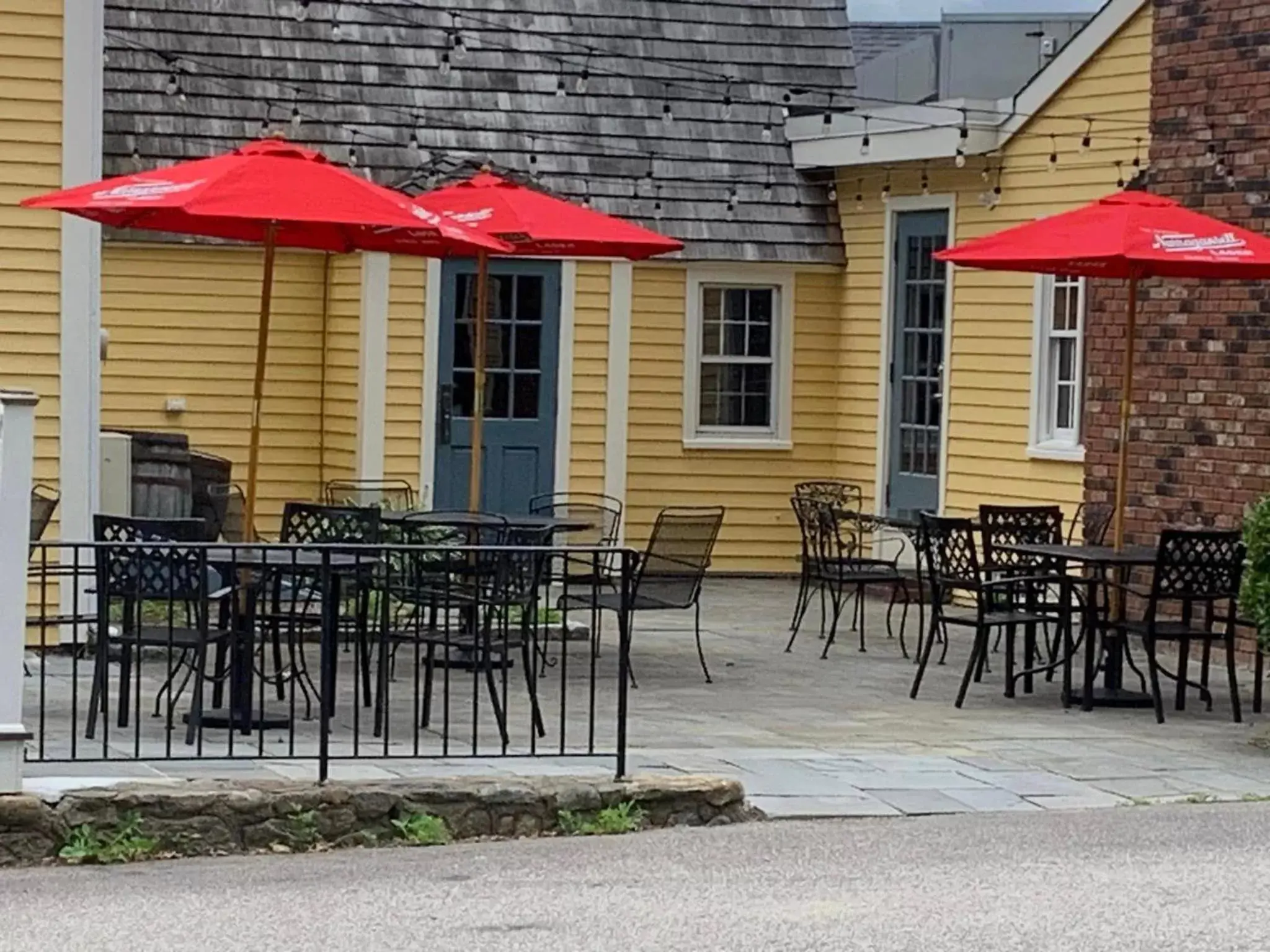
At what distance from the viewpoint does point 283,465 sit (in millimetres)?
19812

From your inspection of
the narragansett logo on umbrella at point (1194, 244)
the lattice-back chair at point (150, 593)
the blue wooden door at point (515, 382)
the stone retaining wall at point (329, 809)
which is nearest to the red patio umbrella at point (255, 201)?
the lattice-back chair at point (150, 593)

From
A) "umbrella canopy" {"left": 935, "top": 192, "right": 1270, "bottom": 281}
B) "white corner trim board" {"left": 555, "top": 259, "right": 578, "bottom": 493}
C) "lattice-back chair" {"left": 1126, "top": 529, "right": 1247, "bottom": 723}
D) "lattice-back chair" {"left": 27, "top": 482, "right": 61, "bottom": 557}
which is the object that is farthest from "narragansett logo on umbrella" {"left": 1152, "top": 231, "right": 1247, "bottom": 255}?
"white corner trim board" {"left": 555, "top": 259, "right": 578, "bottom": 493}

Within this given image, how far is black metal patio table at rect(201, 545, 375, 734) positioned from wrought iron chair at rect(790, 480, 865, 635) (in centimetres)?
519

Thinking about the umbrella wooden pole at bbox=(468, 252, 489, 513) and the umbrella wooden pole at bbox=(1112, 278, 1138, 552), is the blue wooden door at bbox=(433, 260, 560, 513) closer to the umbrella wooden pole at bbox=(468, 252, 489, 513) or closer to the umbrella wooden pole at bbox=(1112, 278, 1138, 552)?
the umbrella wooden pole at bbox=(468, 252, 489, 513)

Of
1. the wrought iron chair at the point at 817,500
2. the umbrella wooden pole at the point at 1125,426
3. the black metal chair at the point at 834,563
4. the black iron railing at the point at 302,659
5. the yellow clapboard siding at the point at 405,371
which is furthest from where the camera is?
the yellow clapboard siding at the point at 405,371

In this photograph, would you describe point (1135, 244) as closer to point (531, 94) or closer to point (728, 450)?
point (728, 450)

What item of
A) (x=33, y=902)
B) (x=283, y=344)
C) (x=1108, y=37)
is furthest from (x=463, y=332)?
(x=33, y=902)

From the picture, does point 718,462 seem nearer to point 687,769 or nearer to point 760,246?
point 760,246

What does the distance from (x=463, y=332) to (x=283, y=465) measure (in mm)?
1725

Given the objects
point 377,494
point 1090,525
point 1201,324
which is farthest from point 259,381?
point 377,494

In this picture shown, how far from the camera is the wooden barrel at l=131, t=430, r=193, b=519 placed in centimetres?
1636

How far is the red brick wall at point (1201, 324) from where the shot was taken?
15492 mm

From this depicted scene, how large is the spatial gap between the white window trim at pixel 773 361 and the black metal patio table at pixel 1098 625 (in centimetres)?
718

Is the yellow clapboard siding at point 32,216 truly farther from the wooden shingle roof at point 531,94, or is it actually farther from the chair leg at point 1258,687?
the chair leg at point 1258,687
